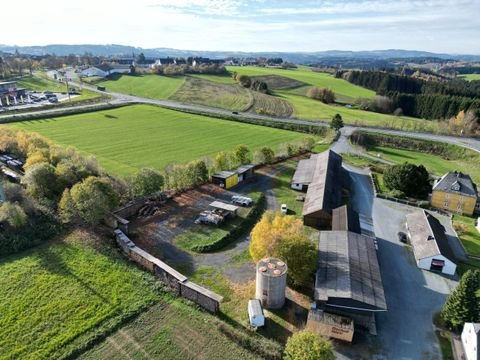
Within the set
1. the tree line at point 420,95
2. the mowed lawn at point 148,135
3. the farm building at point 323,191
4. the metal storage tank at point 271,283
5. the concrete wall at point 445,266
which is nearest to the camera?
the metal storage tank at point 271,283

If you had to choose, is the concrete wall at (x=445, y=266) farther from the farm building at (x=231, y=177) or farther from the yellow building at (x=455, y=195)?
the farm building at (x=231, y=177)

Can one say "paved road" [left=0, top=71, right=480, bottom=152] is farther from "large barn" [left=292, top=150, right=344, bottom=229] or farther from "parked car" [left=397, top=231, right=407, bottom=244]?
"parked car" [left=397, top=231, right=407, bottom=244]

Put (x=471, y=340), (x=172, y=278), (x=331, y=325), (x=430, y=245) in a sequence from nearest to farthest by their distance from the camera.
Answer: (x=471, y=340)
(x=331, y=325)
(x=172, y=278)
(x=430, y=245)

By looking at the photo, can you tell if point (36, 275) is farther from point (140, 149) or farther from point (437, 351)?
point (140, 149)

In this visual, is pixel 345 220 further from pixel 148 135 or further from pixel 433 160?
pixel 148 135

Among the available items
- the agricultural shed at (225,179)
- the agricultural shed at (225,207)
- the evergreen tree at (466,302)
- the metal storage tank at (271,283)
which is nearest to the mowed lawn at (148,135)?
the agricultural shed at (225,179)

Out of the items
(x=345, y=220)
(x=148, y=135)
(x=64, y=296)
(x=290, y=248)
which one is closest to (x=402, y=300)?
(x=345, y=220)
